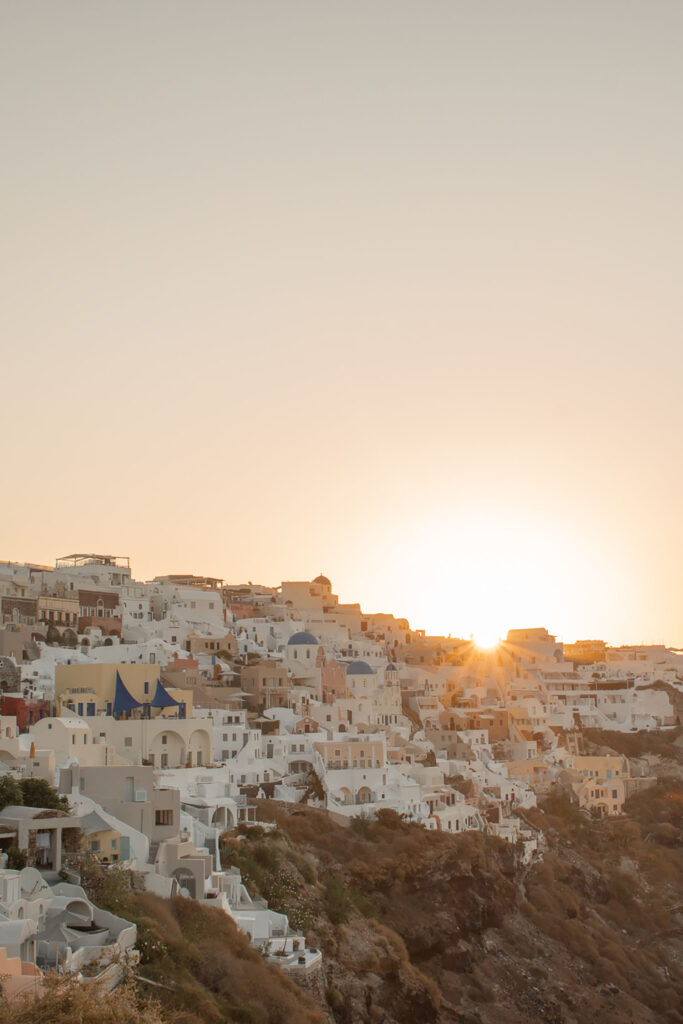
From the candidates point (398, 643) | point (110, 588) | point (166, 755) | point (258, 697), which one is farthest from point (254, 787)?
point (398, 643)

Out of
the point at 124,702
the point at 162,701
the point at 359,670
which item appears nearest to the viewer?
the point at 124,702

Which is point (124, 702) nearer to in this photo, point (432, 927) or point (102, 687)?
point (102, 687)

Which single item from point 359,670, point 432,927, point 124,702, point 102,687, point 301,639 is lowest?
point 432,927

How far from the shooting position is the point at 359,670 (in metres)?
68.3

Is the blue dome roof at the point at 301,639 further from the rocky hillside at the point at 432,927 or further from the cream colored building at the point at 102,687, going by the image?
the cream colored building at the point at 102,687

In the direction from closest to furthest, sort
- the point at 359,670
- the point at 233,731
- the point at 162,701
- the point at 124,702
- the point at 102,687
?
1. the point at 124,702
2. the point at 162,701
3. the point at 102,687
4. the point at 233,731
5. the point at 359,670

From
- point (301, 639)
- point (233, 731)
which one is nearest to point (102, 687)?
point (233, 731)

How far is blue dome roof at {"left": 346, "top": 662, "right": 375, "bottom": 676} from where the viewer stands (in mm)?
68000

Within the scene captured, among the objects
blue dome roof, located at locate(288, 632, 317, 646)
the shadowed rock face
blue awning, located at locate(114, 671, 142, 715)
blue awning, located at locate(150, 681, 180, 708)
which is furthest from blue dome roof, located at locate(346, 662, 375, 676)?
blue awning, located at locate(114, 671, 142, 715)

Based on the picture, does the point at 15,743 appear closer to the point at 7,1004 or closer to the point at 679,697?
the point at 7,1004

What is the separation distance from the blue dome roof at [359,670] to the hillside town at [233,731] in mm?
126

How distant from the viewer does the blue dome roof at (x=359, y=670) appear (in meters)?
68.0

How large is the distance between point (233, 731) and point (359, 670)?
17442mm

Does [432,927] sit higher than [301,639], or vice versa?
[301,639]
